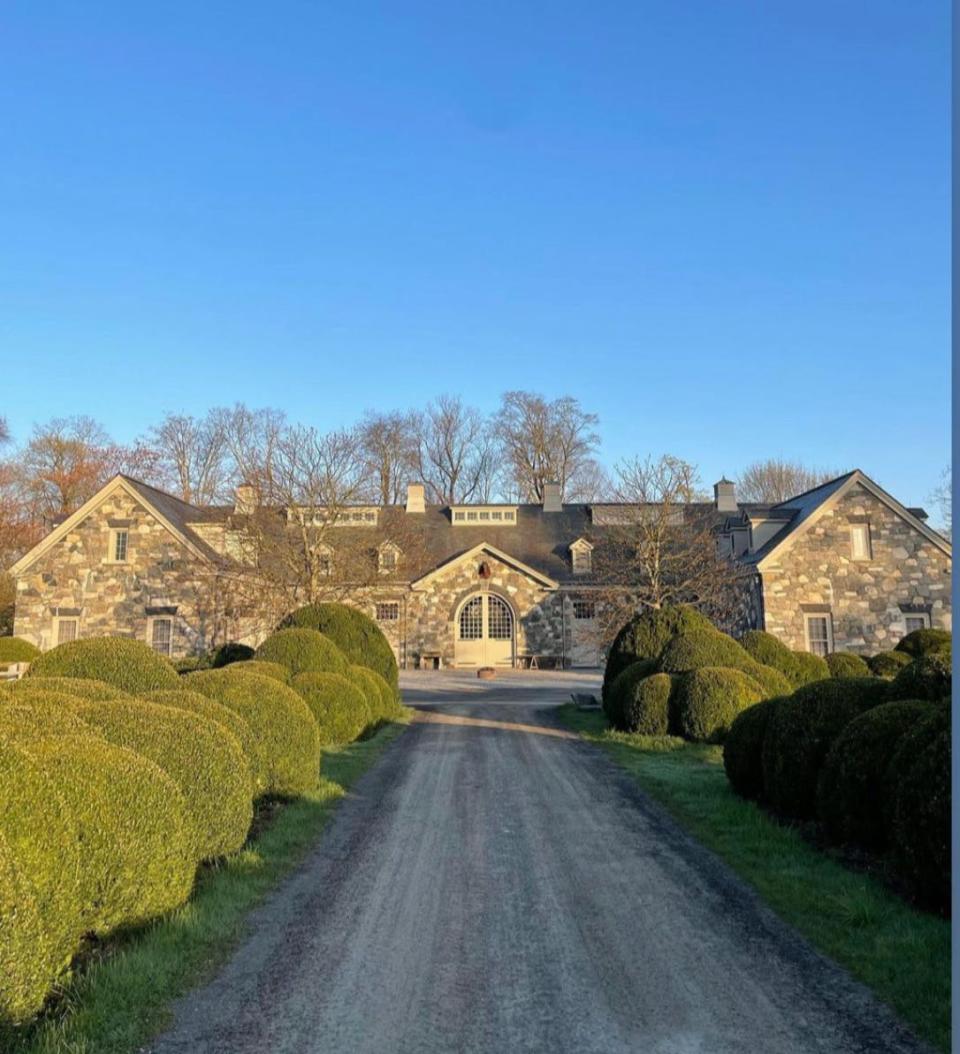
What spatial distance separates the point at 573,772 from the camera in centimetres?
1209

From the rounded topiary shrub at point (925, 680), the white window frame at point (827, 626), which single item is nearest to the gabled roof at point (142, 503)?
the white window frame at point (827, 626)

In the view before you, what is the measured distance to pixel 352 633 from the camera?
1967 cm

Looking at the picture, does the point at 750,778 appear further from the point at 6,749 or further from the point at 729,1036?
the point at 6,749

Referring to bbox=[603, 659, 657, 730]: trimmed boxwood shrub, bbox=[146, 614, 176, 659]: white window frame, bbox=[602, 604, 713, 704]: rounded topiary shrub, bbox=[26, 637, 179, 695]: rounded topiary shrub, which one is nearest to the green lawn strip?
bbox=[26, 637, 179, 695]: rounded topiary shrub

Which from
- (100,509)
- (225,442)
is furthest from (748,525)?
(225,442)

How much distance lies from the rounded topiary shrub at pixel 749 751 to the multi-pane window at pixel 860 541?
911 inches

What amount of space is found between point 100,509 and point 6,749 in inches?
1224

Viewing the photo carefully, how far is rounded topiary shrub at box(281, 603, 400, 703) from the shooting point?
1947 cm

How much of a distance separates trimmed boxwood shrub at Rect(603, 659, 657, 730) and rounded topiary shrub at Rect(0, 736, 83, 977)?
42.3ft

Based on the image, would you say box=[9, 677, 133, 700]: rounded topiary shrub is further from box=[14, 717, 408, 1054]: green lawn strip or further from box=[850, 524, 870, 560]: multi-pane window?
box=[850, 524, 870, 560]: multi-pane window

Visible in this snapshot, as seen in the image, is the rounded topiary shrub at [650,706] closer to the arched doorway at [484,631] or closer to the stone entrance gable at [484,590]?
the stone entrance gable at [484,590]

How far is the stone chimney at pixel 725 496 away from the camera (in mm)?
41344

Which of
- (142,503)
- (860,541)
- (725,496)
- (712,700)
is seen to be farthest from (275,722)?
(725,496)

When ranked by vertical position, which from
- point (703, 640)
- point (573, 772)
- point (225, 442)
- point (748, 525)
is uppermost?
point (225, 442)
